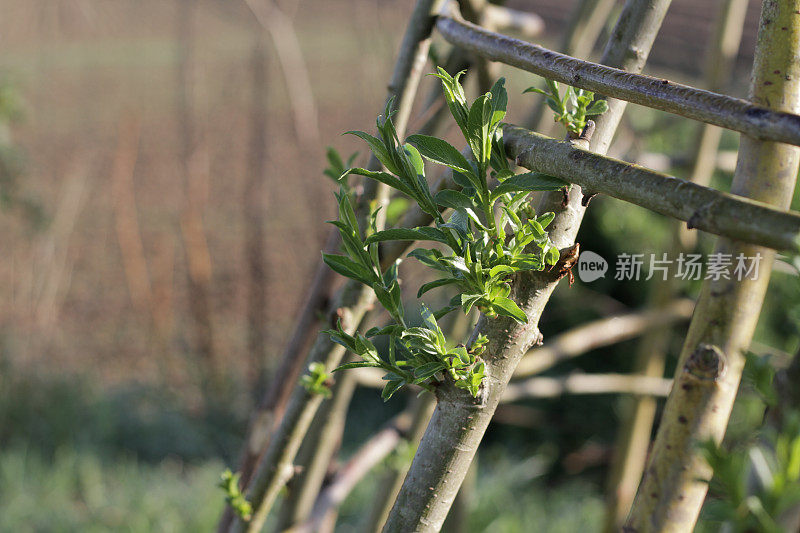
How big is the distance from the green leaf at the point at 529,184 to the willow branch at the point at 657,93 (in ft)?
0.14

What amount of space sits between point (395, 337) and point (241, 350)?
3.21 metres

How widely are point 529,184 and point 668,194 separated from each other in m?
0.05

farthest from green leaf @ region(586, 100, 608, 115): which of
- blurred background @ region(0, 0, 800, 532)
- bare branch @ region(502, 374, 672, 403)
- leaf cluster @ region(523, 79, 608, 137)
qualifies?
bare branch @ region(502, 374, 672, 403)

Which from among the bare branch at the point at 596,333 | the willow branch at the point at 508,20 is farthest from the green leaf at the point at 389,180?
the bare branch at the point at 596,333

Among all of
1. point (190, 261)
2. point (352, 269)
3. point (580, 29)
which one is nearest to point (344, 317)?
point (352, 269)

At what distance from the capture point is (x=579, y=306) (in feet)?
6.72

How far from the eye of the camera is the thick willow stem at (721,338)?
291 millimetres

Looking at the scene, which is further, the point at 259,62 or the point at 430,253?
the point at 259,62

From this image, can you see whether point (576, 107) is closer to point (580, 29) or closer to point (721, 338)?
point (721, 338)

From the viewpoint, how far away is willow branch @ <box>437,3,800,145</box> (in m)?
0.23

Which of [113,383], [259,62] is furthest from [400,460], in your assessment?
[113,383]

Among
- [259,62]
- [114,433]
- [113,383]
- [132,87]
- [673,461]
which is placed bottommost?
[113,383]

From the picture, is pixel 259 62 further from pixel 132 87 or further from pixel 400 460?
pixel 132 87

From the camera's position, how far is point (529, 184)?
10.6 inches
